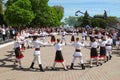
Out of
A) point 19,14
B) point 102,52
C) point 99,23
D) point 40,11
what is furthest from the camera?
point 99,23

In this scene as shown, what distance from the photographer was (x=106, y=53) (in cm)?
2284

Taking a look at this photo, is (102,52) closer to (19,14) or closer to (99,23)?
(19,14)

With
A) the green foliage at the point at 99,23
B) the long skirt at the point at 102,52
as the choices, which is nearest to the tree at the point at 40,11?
the green foliage at the point at 99,23

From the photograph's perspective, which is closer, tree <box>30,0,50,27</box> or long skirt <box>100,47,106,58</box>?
long skirt <box>100,47,106,58</box>

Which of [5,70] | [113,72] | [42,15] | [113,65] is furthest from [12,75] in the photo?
[42,15]

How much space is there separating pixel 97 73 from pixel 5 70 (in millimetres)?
4594

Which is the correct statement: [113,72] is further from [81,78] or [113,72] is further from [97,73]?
[81,78]

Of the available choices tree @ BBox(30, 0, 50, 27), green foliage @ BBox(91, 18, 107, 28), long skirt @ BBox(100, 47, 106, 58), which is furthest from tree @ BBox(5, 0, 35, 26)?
green foliage @ BBox(91, 18, 107, 28)

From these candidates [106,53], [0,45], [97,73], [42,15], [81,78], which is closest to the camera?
[81,78]

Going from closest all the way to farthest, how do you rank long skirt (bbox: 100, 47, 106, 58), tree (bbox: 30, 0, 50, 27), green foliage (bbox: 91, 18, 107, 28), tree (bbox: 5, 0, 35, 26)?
long skirt (bbox: 100, 47, 106, 58) → tree (bbox: 5, 0, 35, 26) → tree (bbox: 30, 0, 50, 27) → green foliage (bbox: 91, 18, 107, 28)

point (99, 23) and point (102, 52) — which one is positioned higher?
point (102, 52)

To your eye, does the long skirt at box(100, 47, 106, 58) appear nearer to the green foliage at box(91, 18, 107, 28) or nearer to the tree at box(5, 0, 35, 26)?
the tree at box(5, 0, 35, 26)

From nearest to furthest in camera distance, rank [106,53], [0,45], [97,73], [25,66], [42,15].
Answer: [97,73] → [25,66] → [106,53] → [0,45] → [42,15]

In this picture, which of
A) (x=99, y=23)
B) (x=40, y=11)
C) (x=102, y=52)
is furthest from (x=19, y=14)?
(x=99, y=23)
